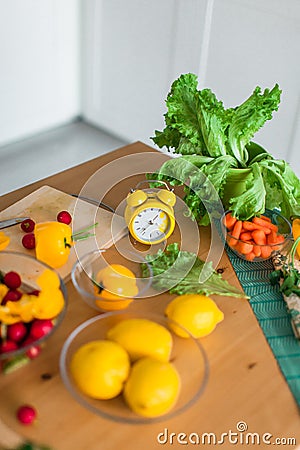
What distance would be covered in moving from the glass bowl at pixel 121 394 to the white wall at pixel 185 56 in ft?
5.61

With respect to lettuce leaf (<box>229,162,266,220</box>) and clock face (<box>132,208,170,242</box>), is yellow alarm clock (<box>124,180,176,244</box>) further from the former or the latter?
lettuce leaf (<box>229,162,266,220</box>)

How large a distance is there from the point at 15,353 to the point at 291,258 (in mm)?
698

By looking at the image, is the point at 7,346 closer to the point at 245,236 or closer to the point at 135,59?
the point at 245,236

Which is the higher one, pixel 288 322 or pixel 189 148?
pixel 189 148

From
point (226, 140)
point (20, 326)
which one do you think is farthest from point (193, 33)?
point (20, 326)

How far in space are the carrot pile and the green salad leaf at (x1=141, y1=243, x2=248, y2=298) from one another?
3.8 inches

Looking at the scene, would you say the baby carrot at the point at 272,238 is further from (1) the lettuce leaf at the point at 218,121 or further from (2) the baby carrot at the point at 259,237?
(1) the lettuce leaf at the point at 218,121

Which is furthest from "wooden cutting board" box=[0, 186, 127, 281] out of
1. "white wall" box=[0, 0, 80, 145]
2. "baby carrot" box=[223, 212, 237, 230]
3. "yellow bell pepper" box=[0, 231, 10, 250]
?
"white wall" box=[0, 0, 80, 145]

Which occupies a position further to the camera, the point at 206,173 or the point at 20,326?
the point at 206,173

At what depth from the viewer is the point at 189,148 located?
142 cm

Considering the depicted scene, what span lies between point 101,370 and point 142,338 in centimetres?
10

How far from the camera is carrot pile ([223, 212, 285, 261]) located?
129 centimetres

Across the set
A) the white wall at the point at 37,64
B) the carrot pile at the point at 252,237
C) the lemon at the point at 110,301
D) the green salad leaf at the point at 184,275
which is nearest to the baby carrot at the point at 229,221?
the carrot pile at the point at 252,237

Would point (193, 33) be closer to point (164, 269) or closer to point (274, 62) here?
point (274, 62)
